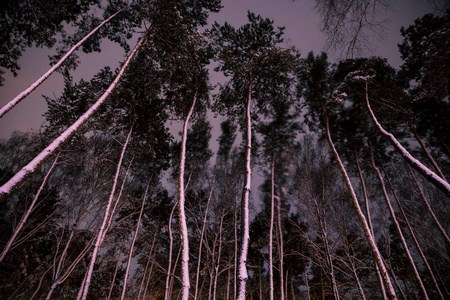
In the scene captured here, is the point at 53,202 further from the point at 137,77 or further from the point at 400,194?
the point at 400,194

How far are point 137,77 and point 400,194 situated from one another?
18.5 metres

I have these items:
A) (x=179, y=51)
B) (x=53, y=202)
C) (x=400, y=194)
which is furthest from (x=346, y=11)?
(x=53, y=202)

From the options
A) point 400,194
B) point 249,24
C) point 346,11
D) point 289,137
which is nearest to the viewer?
point 346,11

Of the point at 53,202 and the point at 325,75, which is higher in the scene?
the point at 325,75

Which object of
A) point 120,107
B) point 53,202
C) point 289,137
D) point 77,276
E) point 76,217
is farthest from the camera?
point 77,276

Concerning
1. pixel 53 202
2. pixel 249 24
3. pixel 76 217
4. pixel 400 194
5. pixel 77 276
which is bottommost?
pixel 77 276

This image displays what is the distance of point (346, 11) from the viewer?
4.22 metres

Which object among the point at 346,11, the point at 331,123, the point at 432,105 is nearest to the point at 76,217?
the point at 346,11

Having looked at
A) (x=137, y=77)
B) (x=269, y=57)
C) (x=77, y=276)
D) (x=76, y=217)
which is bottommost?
(x=77, y=276)

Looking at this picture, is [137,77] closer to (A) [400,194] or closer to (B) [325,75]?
(B) [325,75]

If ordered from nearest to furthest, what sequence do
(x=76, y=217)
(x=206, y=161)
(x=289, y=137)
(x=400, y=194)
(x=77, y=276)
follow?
(x=76, y=217)
(x=289, y=137)
(x=400, y=194)
(x=206, y=161)
(x=77, y=276)

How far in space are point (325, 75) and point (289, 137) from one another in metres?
3.96

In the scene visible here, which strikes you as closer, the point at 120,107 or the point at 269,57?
the point at 269,57

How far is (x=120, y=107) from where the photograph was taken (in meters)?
9.95
